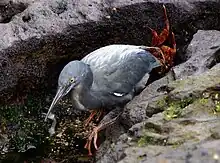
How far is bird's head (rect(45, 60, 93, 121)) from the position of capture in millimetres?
4316

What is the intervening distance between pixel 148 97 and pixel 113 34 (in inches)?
46.9

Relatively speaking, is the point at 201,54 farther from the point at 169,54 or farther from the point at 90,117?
the point at 90,117

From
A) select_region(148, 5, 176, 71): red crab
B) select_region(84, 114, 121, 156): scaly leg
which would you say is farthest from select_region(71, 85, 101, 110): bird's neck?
select_region(148, 5, 176, 71): red crab

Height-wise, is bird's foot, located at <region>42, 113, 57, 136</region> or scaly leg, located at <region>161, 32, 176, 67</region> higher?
scaly leg, located at <region>161, 32, 176, 67</region>

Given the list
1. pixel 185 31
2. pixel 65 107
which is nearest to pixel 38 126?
pixel 65 107

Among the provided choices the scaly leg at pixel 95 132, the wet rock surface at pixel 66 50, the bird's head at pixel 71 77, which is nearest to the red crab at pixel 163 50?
the wet rock surface at pixel 66 50

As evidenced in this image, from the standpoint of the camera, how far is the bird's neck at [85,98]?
4.63 m

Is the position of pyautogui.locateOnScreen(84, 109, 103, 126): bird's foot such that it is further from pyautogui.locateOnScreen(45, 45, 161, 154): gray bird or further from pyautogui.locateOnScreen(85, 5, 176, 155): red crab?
pyautogui.locateOnScreen(45, 45, 161, 154): gray bird

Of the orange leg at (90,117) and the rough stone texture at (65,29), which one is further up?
the rough stone texture at (65,29)

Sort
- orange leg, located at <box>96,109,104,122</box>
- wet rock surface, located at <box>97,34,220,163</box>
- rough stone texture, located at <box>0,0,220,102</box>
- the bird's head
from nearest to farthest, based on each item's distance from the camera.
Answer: wet rock surface, located at <box>97,34,220,163</box> → the bird's head → rough stone texture, located at <box>0,0,220,102</box> → orange leg, located at <box>96,109,104,122</box>

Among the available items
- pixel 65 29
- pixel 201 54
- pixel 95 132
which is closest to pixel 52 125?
pixel 95 132

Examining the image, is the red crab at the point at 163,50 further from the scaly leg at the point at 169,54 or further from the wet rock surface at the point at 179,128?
the wet rock surface at the point at 179,128

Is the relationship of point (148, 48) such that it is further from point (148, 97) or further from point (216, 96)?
point (216, 96)

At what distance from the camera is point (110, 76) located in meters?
4.91
